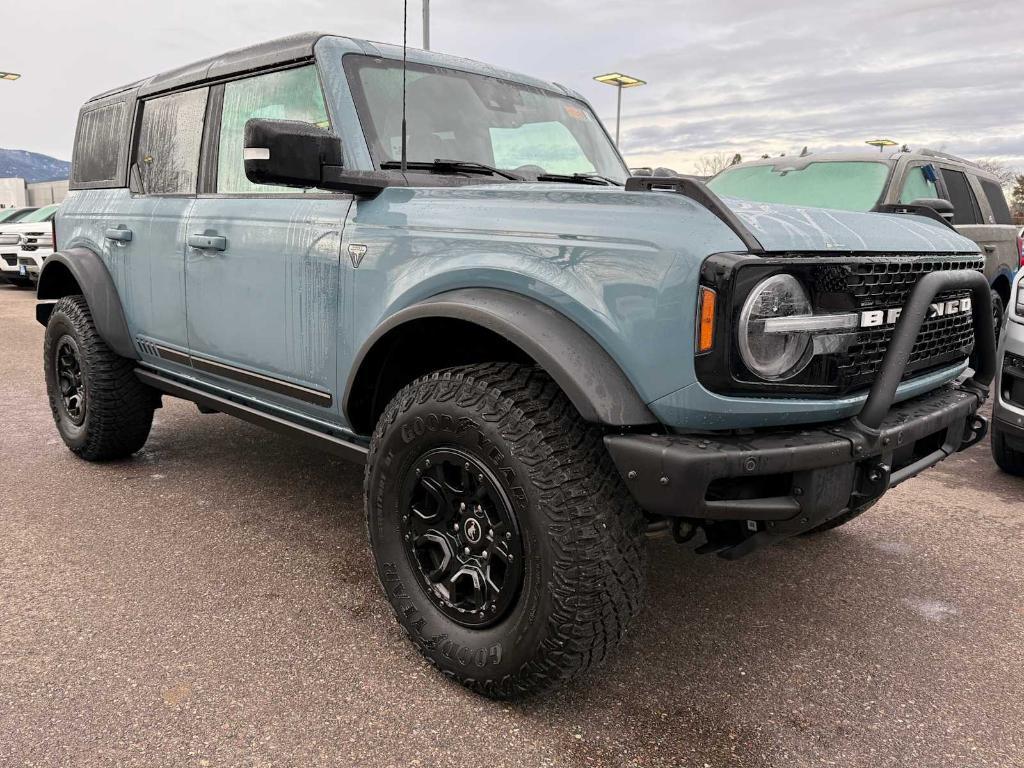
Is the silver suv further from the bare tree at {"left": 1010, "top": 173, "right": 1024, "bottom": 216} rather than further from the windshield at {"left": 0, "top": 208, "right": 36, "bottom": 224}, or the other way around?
the bare tree at {"left": 1010, "top": 173, "right": 1024, "bottom": 216}

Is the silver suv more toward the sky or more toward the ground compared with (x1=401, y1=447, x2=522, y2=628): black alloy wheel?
more toward the sky

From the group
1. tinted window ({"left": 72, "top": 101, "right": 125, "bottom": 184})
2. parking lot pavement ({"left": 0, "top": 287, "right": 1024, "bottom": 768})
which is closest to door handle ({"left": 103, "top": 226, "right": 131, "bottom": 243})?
tinted window ({"left": 72, "top": 101, "right": 125, "bottom": 184})

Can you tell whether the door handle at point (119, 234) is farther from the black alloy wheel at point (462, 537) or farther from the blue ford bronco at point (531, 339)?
the black alloy wheel at point (462, 537)

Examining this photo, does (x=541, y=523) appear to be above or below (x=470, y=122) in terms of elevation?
below

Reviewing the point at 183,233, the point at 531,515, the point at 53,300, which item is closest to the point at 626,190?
the point at 531,515

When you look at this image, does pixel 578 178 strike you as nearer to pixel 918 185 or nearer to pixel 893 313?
pixel 893 313

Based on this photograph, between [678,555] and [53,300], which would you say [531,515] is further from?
[53,300]

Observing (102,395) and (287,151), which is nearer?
(287,151)

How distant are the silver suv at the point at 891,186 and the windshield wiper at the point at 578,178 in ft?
11.6

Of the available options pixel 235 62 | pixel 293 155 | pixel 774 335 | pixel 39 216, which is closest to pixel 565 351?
pixel 774 335

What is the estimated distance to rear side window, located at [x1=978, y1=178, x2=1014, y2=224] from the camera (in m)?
7.89

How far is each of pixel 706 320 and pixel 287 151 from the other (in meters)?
1.32

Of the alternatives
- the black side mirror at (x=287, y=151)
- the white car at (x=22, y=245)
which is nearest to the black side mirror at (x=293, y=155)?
the black side mirror at (x=287, y=151)

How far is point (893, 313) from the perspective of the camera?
2182 millimetres
